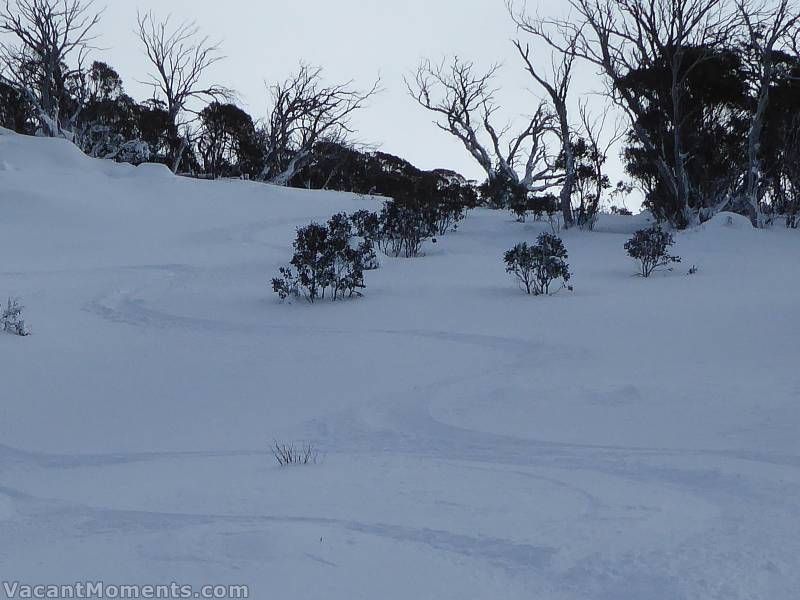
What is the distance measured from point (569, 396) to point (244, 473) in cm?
250

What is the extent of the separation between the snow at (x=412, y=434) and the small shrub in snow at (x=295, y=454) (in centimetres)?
9

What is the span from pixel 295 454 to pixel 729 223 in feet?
41.3

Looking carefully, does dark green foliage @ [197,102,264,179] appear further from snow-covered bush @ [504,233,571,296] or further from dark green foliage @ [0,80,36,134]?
snow-covered bush @ [504,233,571,296]

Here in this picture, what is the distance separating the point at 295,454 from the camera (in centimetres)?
412

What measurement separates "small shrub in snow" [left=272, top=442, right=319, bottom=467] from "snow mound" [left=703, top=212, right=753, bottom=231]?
12.1 meters

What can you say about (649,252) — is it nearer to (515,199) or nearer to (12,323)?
(12,323)

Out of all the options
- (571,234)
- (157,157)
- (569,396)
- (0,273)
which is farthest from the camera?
(157,157)

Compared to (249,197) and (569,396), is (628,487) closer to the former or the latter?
(569,396)

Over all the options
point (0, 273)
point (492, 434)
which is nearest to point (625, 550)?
point (492, 434)

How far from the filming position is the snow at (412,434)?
8.64ft

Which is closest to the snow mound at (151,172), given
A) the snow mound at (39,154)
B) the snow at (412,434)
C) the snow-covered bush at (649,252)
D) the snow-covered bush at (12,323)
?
the snow mound at (39,154)

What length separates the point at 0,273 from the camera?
10.4 m

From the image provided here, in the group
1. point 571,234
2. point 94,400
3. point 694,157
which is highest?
point 694,157

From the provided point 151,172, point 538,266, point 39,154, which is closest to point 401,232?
point 538,266
